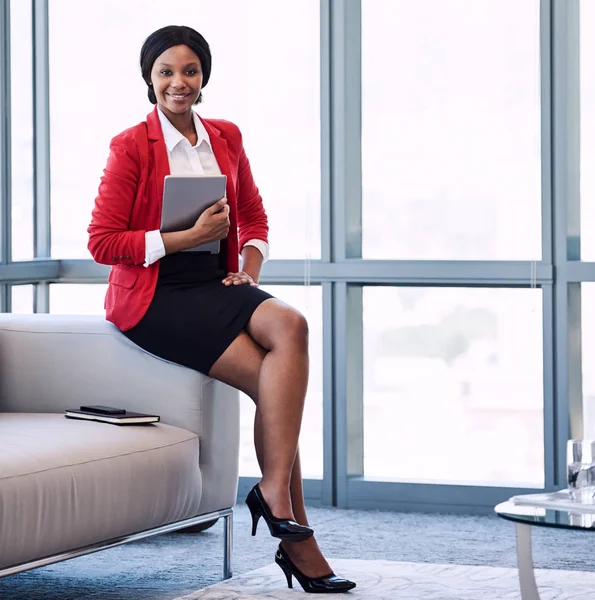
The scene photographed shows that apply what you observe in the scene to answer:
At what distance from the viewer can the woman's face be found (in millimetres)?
3254

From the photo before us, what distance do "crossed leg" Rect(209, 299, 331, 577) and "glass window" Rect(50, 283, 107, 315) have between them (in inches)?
69.5

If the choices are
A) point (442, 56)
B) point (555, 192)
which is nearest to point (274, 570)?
point (555, 192)

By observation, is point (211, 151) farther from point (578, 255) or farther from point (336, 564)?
point (578, 255)

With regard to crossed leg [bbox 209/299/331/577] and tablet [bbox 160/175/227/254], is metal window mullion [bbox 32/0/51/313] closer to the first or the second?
tablet [bbox 160/175/227/254]

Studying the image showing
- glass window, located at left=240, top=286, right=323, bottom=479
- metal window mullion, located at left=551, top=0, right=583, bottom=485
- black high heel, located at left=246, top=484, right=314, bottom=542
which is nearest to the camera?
black high heel, located at left=246, top=484, right=314, bottom=542

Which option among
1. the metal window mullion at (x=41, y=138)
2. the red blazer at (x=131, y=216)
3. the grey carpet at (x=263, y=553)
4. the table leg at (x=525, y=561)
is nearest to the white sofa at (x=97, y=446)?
the red blazer at (x=131, y=216)

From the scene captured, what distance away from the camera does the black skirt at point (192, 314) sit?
3105 millimetres

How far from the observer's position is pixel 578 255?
422cm

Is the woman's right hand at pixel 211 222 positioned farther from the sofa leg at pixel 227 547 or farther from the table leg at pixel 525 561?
the table leg at pixel 525 561

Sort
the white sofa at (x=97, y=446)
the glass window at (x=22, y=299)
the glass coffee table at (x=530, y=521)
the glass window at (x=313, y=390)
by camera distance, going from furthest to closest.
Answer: the glass window at (x=22, y=299) < the glass window at (x=313, y=390) < the white sofa at (x=97, y=446) < the glass coffee table at (x=530, y=521)

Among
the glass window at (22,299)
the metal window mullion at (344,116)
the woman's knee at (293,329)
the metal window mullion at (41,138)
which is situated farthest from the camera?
the metal window mullion at (41,138)

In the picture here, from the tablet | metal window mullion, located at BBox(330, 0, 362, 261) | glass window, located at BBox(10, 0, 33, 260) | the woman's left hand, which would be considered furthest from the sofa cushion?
glass window, located at BBox(10, 0, 33, 260)

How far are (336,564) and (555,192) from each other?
5.31ft

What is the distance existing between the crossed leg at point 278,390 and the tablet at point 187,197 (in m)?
0.31
